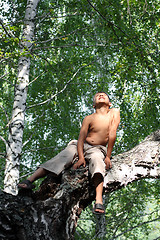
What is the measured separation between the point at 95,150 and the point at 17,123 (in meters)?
2.19

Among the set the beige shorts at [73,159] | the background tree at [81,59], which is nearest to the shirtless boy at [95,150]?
the beige shorts at [73,159]

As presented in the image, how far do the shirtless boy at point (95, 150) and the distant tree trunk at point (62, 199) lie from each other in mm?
97

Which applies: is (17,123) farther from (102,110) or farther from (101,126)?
(101,126)

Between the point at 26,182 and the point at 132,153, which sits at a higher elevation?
the point at 132,153

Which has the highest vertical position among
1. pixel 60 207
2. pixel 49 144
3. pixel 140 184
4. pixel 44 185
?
pixel 49 144

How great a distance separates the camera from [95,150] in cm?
276

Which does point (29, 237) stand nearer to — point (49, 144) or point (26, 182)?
point (26, 182)

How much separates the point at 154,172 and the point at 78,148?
83 cm

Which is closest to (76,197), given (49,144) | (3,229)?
(3,229)

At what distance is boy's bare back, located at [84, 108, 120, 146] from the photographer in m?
2.95

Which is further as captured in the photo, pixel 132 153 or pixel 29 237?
pixel 132 153

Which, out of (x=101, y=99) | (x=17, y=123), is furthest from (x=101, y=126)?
(x=17, y=123)

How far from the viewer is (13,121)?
452 cm

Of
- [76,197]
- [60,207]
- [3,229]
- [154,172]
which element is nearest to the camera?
[3,229]
